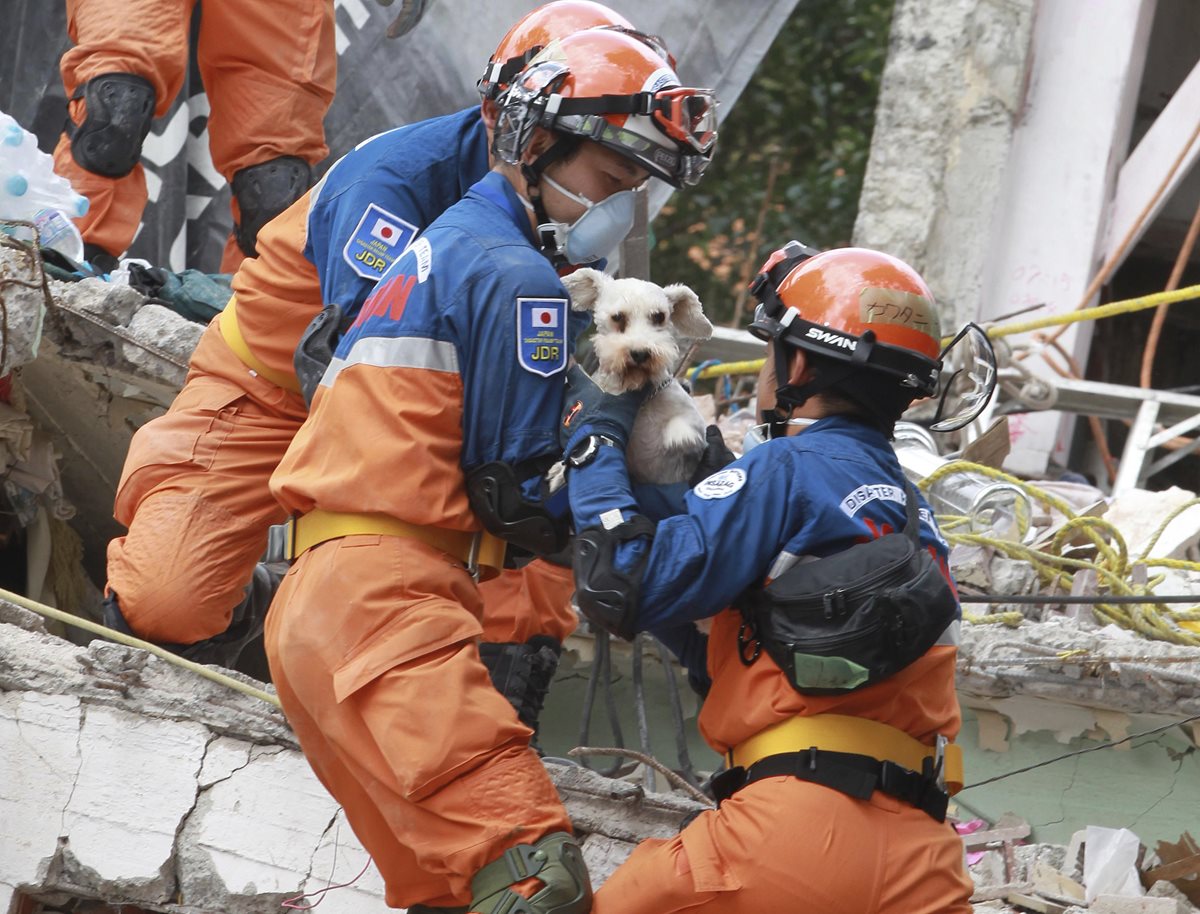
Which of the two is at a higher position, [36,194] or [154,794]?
[36,194]

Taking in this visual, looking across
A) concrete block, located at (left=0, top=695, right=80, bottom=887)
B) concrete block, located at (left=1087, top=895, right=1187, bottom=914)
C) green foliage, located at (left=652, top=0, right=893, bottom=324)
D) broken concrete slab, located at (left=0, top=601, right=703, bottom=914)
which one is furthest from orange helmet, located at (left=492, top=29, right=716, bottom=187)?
green foliage, located at (left=652, top=0, right=893, bottom=324)

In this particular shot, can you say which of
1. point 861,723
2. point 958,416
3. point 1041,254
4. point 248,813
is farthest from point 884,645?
point 1041,254

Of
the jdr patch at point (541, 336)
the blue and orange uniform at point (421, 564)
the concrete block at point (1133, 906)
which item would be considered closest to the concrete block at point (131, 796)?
the blue and orange uniform at point (421, 564)

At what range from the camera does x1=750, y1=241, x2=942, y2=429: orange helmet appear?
2959 millimetres

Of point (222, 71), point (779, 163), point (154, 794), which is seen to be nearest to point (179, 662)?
point (154, 794)

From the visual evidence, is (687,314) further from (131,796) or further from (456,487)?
(131,796)

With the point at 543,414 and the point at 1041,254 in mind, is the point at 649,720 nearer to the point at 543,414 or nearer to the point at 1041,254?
the point at 543,414

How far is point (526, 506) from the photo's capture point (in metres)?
3.05

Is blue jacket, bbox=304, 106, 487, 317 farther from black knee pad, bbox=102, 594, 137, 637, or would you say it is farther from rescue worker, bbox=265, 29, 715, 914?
black knee pad, bbox=102, 594, 137, 637

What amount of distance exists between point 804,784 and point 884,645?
0.28 m

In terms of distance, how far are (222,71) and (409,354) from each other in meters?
3.23

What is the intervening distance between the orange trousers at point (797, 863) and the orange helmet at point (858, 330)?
0.74 metres

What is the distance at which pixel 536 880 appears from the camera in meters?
2.78

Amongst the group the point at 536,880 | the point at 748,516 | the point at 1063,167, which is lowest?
the point at 536,880
